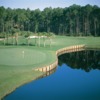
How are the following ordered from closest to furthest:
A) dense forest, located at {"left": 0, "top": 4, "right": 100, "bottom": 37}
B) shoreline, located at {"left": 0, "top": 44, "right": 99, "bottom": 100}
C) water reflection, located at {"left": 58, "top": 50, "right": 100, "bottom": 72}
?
shoreline, located at {"left": 0, "top": 44, "right": 99, "bottom": 100} < water reflection, located at {"left": 58, "top": 50, "right": 100, "bottom": 72} < dense forest, located at {"left": 0, "top": 4, "right": 100, "bottom": 37}

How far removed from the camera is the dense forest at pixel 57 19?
145 meters

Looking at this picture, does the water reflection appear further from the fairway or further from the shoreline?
the fairway

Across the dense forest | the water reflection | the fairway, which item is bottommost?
the water reflection

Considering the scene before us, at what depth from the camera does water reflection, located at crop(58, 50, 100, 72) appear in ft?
202

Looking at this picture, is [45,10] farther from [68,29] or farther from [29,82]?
[29,82]

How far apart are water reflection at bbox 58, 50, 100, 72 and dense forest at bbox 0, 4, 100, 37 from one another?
6259 centimetres

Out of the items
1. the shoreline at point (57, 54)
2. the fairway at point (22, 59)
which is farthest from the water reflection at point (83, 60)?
the fairway at point (22, 59)

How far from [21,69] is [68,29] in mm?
123779

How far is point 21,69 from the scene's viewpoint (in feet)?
148

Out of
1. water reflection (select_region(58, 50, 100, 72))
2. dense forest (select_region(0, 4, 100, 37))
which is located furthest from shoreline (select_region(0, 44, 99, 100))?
dense forest (select_region(0, 4, 100, 37))

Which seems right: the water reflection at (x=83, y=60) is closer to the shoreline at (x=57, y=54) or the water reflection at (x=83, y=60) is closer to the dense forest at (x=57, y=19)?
the shoreline at (x=57, y=54)

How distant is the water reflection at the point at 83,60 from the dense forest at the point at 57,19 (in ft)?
205

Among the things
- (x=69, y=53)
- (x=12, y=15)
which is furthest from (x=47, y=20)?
(x=69, y=53)

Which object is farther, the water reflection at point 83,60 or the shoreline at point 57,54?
the water reflection at point 83,60
